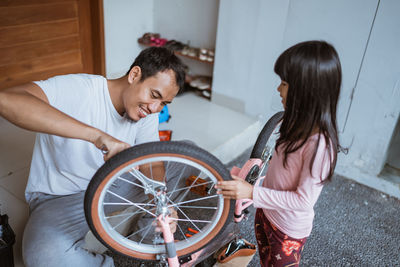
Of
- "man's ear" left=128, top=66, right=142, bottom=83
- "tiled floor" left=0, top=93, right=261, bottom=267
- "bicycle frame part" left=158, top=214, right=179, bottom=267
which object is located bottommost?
"tiled floor" left=0, top=93, right=261, bottom=267

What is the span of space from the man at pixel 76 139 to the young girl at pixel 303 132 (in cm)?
45

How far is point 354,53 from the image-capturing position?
7.36ft

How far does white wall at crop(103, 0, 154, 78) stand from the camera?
304 centimetres

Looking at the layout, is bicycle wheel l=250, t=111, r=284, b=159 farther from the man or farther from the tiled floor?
the tiled floor

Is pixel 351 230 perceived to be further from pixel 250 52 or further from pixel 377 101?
pixel 250 52

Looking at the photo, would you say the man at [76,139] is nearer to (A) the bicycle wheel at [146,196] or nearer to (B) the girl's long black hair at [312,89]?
(A) the bicycle wheel at [146,196]

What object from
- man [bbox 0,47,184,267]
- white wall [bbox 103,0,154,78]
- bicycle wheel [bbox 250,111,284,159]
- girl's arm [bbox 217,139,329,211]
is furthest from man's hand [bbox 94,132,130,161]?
white wall [bbox 103,0,154,78]

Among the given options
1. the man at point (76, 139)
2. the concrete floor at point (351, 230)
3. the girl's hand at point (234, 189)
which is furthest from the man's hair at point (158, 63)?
the concrete floor at point (351, 230)

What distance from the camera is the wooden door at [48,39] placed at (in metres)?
2.44

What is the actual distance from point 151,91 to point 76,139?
14.8 inches

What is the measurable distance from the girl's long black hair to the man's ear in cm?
53

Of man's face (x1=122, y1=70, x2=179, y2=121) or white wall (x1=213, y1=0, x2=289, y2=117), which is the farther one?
white wall (x1=213, y1=0, x2=289, y2=117)

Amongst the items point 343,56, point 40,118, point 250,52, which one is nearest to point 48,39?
point 250,52

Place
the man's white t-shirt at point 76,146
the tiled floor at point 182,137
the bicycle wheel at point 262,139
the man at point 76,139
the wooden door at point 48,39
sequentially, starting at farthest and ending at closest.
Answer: the wooden door at point 48,39
the tiled floor at point 182,137
the bicycle wheel at point 262,139
the man's white t-shirt at point 76,146
the man at point 76,139
